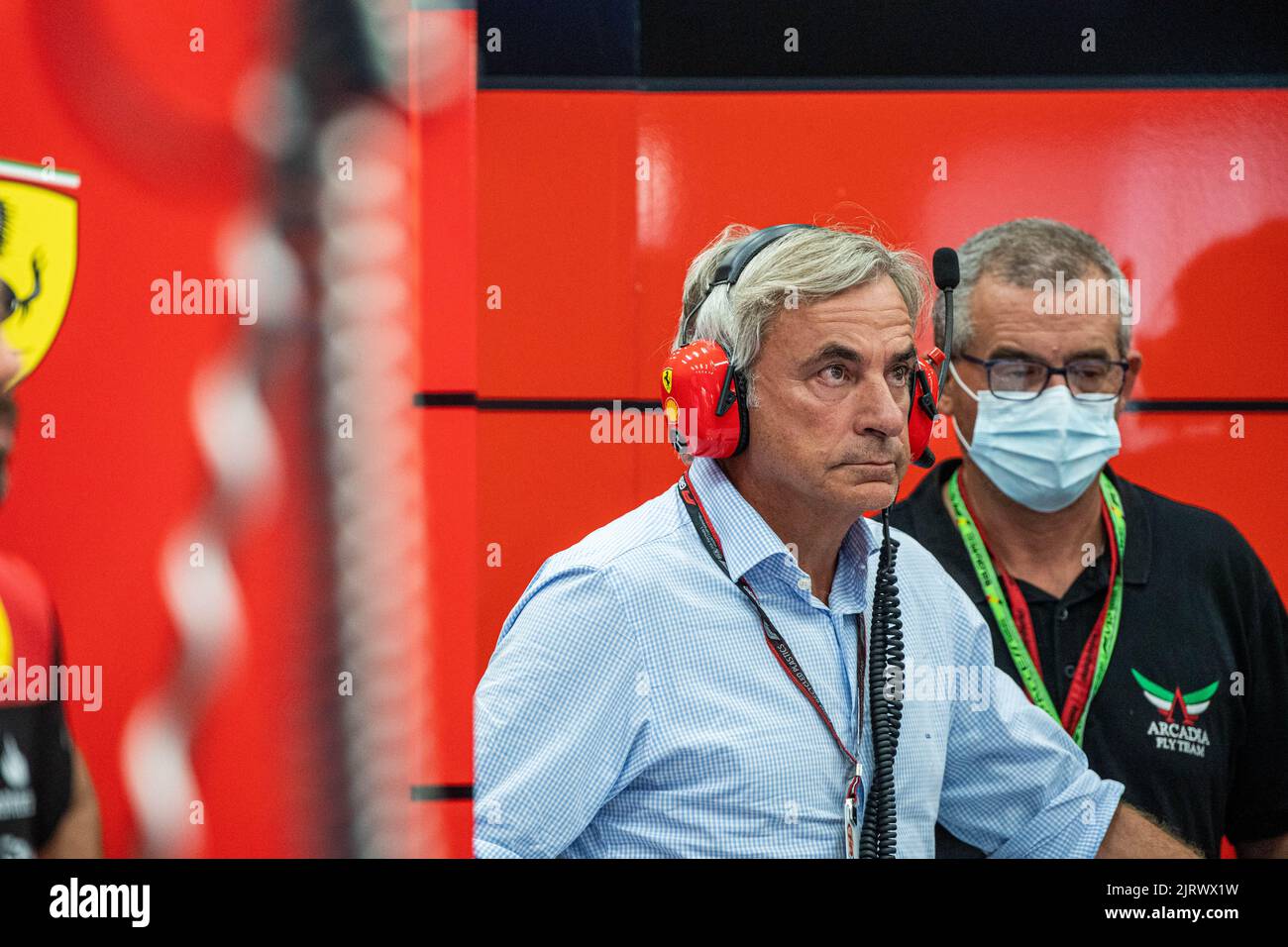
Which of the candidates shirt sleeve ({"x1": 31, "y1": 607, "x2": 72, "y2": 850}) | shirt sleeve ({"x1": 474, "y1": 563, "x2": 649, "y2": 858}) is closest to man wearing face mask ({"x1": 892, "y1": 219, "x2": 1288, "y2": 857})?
shirt sleeve ({"x1": 474, "y1": 563, "x2": 649, "y2": 858})

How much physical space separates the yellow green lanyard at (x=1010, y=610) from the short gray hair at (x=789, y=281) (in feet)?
1.72

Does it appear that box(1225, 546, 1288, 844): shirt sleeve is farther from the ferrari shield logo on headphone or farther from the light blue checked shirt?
the ferrari shield logo on headphone

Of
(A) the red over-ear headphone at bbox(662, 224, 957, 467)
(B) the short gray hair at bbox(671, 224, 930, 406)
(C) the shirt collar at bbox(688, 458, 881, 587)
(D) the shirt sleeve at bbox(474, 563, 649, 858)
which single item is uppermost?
(B) the short gray hair at bbox(671, 224, 930, 406)

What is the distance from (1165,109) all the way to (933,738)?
122 centimetres

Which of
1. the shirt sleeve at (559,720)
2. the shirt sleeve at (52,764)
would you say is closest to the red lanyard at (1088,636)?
the shirt sleeve at (559,720)

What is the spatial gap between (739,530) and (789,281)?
381mm

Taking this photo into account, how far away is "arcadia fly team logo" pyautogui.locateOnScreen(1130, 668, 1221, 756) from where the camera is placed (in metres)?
2.27

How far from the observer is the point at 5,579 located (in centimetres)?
183

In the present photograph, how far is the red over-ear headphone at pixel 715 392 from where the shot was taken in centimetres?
191

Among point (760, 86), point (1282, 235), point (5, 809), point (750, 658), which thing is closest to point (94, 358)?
point (5, 809)

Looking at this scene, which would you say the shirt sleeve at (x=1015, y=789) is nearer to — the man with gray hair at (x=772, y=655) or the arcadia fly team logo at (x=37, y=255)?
the man with gray hair at (x=772, y=655)

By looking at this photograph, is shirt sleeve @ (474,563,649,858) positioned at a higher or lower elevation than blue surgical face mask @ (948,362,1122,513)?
lower

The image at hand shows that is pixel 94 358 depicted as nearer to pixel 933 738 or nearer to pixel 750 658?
pixel 750 658

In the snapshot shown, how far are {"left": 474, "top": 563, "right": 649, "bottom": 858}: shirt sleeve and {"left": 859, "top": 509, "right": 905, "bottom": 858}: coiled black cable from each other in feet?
1.23
